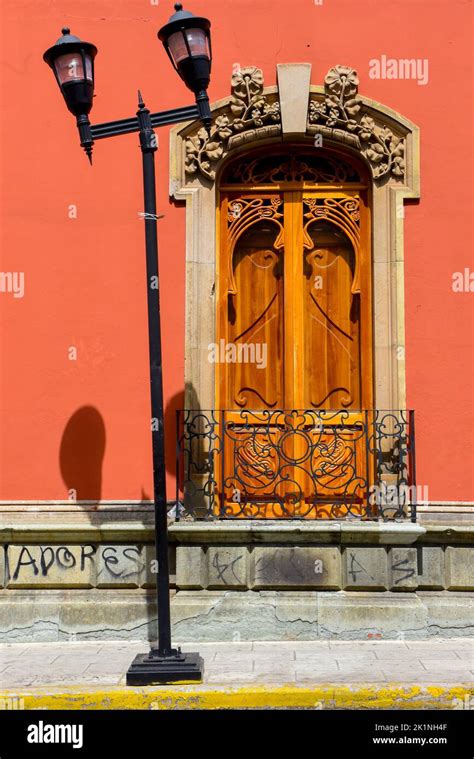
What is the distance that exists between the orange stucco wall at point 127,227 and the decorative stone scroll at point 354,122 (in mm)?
183

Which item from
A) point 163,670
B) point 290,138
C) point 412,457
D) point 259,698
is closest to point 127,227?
point 290,138

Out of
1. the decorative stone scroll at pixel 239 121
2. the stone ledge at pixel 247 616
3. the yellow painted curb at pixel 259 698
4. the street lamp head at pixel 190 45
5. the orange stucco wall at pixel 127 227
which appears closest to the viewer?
the yellow painted curb at pixel 259 698

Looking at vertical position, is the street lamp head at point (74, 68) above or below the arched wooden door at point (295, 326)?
above

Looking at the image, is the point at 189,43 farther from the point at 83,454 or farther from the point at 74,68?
the point at 83,454

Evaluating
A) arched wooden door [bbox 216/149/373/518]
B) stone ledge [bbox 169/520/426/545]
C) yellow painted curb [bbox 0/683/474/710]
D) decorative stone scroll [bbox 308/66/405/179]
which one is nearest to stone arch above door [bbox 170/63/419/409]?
decorative stone scroll [bbox 308/66/405/179]

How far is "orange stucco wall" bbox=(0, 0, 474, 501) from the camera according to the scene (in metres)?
8.70

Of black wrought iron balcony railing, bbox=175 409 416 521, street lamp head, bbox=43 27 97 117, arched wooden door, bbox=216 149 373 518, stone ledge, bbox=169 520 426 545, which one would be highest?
street lamp head, bbox=43 27 97 117

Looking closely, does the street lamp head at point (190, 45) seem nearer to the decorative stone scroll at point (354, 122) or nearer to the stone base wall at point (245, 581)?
the decorative stone scroll at point (354, 122)

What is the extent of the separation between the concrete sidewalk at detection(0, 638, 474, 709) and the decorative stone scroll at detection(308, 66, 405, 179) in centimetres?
448

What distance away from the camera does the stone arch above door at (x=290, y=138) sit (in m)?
8.72

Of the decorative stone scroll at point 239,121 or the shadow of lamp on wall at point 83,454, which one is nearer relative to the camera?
the shadow of lamp on wall at point 83,454

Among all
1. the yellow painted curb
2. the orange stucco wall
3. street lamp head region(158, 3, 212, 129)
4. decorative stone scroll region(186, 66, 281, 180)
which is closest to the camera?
the yellow painted curb

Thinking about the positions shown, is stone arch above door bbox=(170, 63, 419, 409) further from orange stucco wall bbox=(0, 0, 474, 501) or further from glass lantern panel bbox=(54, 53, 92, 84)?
glass lantern panel bbox=(54, 53, 92, 84)

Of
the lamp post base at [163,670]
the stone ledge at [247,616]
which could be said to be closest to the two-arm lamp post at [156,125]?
the lamp post base at [163,670]
